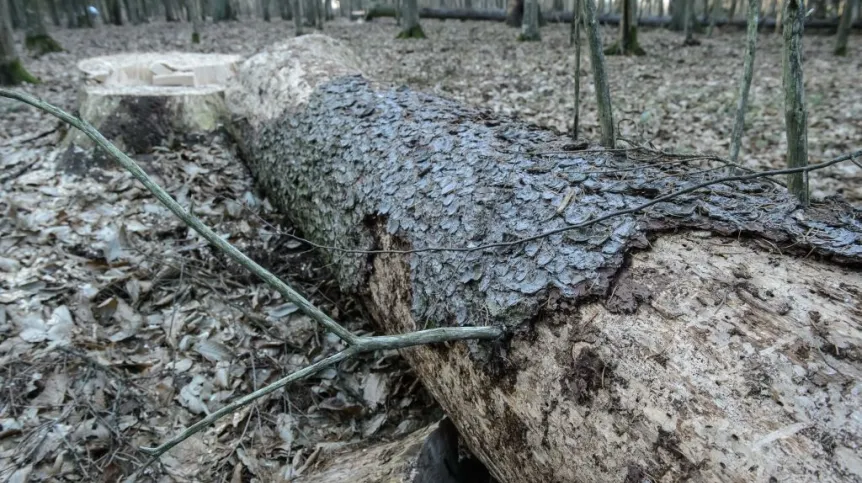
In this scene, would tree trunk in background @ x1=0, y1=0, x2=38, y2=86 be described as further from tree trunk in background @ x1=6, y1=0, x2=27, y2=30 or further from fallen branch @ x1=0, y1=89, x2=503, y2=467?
tree trunk in background @ x1=6, y1=0, x2=27, y2=30

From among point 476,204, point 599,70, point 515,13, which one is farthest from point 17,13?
point 476,204

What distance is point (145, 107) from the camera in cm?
377

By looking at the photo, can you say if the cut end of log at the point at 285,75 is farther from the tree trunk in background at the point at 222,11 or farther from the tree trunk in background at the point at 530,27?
the tree trunk in background at the point at 222,11

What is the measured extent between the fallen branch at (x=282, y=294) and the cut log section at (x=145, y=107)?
2.60 meters

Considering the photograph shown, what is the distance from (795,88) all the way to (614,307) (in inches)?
59.4

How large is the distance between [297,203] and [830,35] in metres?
15.9

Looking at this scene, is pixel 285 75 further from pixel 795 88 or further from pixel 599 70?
pixel 795 88

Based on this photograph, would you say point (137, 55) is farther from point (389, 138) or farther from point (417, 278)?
point (417, 278)

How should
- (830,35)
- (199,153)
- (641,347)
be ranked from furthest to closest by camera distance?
1. (830,35)
2. (199,153)
3. (641,347)

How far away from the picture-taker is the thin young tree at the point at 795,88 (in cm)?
207

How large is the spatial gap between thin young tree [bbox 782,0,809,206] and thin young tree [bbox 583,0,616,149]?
0.70 m

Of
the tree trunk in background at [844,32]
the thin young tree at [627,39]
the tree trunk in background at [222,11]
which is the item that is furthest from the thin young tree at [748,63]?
the tree trunk in background at [222,11]

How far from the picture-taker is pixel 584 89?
639cm

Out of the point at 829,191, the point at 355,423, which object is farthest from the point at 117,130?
the point at 829,191
